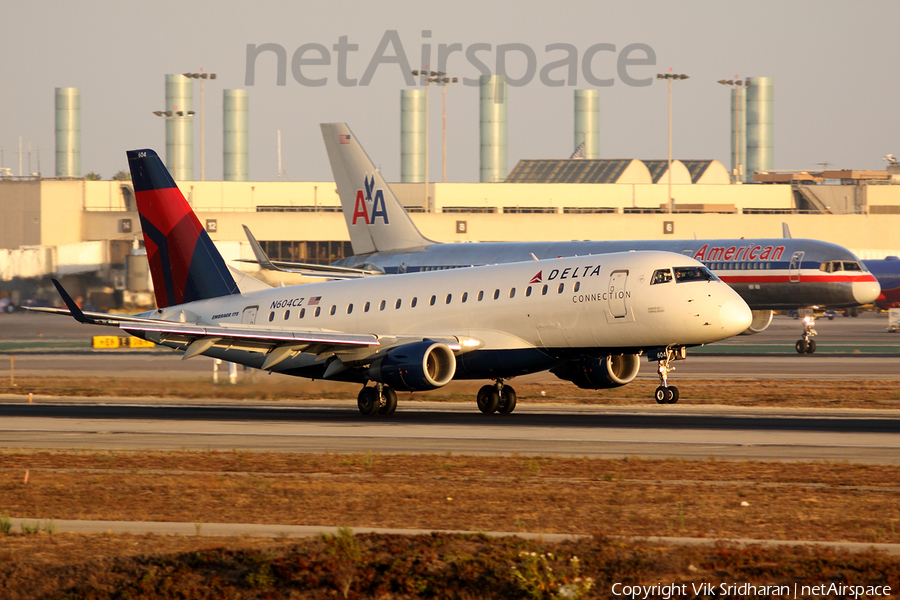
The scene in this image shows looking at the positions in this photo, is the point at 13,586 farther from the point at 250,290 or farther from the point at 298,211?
the point at 298,211

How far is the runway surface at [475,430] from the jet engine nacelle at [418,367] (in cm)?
97

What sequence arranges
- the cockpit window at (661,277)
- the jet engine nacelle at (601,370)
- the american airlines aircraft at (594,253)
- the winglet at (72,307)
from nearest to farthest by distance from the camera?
the winglet at (72,307) → the cockpit window at (661,277) → the jet engine nacelle at (601,370) → the american airlines aircraft at (594,253)

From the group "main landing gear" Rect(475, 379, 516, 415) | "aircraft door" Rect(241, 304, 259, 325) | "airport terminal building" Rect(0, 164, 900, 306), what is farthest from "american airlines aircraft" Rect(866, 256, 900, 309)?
"aircraft door" Rect(241, 304, 259, 325)

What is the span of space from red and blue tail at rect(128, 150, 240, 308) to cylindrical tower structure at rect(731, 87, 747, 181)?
436ft

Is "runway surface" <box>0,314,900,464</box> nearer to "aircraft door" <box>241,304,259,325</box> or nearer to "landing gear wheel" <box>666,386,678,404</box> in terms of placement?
"landing gear wheel" <box>666,386,678,404</box>

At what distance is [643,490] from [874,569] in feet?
21.5

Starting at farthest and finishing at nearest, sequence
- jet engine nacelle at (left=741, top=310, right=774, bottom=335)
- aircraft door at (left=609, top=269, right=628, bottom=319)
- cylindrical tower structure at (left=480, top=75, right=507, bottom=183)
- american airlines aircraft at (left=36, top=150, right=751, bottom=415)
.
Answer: cylindrical tower structure at (left=480, top=75, right=507, bottom=183) → jet engine nacelle at (left=741, top=310, right=774, bottom=335) → aircraft door at (left=609, top=269, right=628, bottom=319) → american airlines aircraft at (left=36, top=150, right=751, bottom=415)

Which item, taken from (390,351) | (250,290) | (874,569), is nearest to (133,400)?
(250,290)

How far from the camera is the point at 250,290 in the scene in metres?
38.2

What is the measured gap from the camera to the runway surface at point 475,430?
23.8m

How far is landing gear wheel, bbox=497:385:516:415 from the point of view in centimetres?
3284

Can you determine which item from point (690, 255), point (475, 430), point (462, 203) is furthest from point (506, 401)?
point (462, 203)

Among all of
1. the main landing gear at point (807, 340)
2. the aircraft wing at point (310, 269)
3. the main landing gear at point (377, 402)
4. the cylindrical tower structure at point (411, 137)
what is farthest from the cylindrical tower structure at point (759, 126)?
the main landing gear at point (377, 402)

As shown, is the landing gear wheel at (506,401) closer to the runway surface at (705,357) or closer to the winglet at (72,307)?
the runway surface at (705,357)
